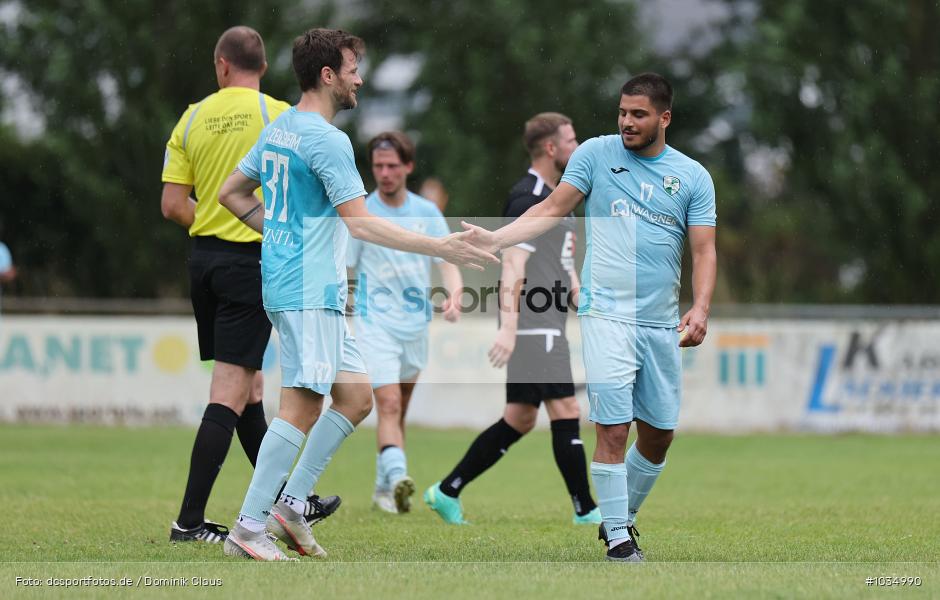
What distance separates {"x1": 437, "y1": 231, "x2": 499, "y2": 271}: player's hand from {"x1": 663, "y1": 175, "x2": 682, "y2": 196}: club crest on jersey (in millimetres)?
859

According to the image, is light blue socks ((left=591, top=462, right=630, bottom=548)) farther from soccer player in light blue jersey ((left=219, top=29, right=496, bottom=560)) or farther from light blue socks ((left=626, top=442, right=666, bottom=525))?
soccer player in light blue jersey ((left=219, top=29, right=496, bottom=560))

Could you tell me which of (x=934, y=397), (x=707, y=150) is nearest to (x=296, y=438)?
(x=934, y=397)

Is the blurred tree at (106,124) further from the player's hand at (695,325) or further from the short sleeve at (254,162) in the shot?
the player's hand at (695,325)

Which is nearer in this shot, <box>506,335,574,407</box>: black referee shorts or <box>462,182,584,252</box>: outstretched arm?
<box>462,182,584,252</box>: outstretched arm

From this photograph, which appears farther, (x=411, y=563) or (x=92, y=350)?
(x=92, y=350)

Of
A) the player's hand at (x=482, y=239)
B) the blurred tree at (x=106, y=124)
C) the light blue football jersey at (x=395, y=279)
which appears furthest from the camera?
the blurred tree at (x=106, y=124)

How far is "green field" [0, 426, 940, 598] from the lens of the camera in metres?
5.07

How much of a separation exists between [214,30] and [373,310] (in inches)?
657

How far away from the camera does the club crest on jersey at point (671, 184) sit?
618 cm

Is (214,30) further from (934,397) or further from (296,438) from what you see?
(296,438)

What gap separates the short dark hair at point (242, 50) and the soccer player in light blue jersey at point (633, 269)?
1.91 metres

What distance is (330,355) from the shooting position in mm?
5934

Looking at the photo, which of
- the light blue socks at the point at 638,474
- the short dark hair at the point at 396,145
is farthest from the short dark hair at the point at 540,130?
the light blue socks at the point at 638,474

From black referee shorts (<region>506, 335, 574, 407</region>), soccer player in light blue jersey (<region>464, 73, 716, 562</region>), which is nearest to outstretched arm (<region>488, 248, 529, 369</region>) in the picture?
black referee shorts (<region>506, 335, 574, 407</region>)
